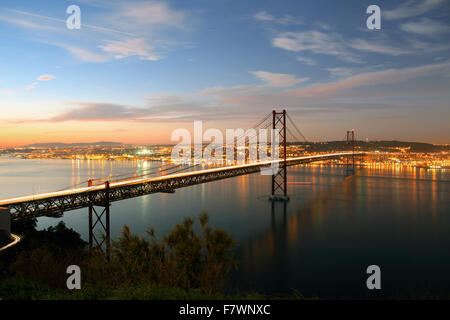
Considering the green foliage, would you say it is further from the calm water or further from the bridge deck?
the bridge deck

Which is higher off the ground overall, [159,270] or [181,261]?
[181,261]

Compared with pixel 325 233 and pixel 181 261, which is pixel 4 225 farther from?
pixel 325 233

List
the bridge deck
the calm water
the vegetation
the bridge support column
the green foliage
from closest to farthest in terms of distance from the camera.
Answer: the vegetation
the green foliage
the bridge support column
the bridge deck
the calm water

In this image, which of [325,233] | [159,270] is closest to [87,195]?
[159,270]

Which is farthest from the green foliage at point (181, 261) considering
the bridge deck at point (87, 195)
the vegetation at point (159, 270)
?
the bridge deck at point (87, 195)

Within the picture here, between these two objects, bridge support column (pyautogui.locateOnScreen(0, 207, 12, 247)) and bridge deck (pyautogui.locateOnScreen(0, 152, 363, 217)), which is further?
bridge deck (pyautogui.locateOnScreen(0, 152, 363, 217))

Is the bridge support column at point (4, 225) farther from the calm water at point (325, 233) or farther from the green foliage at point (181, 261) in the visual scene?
the calm water at point (325, 233)

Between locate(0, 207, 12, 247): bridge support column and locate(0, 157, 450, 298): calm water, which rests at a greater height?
locate(0, 207, 12, 247): bridge support column

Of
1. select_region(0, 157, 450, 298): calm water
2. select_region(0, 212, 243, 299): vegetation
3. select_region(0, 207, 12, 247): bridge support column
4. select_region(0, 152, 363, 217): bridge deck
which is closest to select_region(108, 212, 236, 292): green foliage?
select_region(0, 212, 243, 299): vegetation
